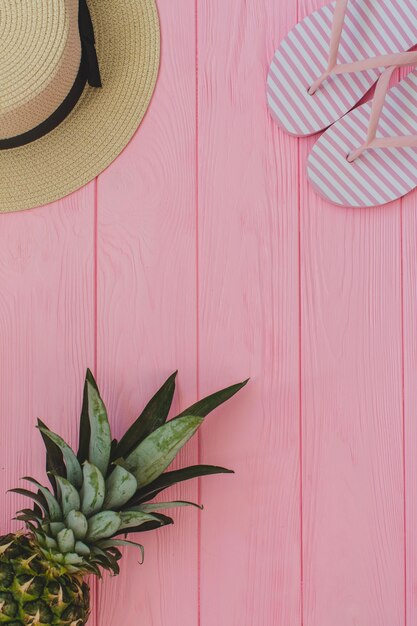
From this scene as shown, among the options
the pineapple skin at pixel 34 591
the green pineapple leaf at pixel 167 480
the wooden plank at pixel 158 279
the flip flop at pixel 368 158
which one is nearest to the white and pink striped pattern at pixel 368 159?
the flip flop at pixel 368 158

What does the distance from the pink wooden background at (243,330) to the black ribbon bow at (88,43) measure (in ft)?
0.34

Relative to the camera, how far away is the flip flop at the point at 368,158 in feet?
2.79

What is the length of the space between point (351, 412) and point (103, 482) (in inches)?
16.3

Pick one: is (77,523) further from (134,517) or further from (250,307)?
(250,307)

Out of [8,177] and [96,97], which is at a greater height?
[96,97]

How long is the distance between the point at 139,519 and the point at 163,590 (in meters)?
0.25

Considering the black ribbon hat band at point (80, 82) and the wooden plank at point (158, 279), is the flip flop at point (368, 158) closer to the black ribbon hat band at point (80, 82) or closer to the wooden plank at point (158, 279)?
the wooden plank at point (158, 279)

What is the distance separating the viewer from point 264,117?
34.6 inches

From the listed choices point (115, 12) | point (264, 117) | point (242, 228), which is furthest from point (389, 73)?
point (115, 12)

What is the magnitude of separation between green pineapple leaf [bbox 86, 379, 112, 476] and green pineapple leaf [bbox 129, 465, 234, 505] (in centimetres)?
6

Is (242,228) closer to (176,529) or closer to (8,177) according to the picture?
(8,177)

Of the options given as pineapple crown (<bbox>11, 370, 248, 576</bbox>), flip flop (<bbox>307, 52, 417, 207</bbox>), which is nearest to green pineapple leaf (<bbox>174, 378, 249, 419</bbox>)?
pineapple crown (<bbox>11, 370, 248, 576</bbox>)

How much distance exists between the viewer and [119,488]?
2.31 ft

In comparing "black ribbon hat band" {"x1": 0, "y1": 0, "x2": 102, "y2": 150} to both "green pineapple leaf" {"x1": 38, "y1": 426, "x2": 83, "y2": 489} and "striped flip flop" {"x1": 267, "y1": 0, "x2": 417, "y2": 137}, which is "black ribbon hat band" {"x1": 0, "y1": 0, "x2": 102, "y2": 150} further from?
"green pineapple leaf" {"x1": 38, "y1": 426, "x2": 83, "y2": 489}
